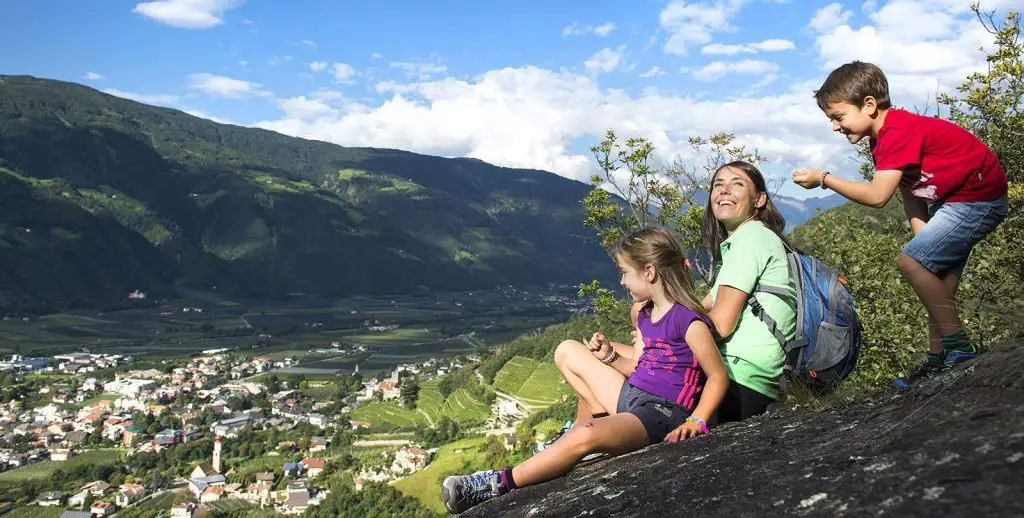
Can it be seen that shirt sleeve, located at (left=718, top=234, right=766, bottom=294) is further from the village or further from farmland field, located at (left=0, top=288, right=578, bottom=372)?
farmland field, located at (left=0, top=288, right=578, bottom=372)

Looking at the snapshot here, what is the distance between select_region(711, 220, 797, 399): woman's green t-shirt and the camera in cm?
364

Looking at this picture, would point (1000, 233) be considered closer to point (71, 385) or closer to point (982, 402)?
point (982, 402)

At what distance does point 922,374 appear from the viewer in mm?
3520

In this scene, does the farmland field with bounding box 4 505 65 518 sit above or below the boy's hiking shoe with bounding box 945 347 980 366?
below

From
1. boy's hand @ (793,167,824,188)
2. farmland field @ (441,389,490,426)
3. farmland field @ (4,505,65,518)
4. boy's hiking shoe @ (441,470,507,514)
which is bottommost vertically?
farmland field @ (4,505,65,518)

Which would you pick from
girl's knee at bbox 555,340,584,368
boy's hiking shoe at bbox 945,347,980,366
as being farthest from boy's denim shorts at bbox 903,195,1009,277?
girl's knee at bbox 555,340,584,368

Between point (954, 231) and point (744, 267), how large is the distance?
1081mm

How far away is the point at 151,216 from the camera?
620 feet

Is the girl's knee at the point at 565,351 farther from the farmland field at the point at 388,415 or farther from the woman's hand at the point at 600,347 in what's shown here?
the farmland field at the point at 388,415

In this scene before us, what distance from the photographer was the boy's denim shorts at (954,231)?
11.7ft

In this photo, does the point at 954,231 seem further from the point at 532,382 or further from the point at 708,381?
the point at 532,382

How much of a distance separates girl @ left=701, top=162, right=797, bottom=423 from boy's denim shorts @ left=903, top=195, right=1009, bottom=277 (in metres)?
0.72

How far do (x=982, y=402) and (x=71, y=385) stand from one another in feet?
270

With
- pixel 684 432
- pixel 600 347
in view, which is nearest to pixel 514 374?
pixel 600 347
